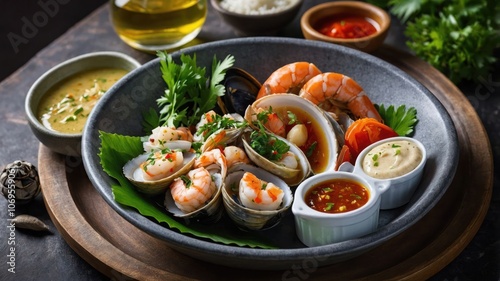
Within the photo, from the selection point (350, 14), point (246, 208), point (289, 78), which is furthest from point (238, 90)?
point (350, 14)

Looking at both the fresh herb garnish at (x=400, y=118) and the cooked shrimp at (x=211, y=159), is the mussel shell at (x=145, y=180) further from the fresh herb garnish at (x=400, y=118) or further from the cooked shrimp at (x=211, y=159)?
the fresh herb garnish at (x=400, y=118)

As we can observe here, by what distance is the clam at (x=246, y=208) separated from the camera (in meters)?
2.51

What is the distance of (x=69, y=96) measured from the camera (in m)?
3.40

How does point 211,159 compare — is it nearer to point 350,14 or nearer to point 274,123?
point 274,123

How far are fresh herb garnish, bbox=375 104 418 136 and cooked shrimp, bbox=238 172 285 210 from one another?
81 cm

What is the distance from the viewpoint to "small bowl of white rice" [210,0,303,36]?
3820 millimetres

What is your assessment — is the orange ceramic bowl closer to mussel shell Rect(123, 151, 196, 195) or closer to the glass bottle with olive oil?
the glass bottle with olive oil

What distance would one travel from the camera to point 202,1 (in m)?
3.79

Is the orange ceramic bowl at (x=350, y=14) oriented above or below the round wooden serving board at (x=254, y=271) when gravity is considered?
above

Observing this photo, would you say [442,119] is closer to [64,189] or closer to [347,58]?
[347,58]

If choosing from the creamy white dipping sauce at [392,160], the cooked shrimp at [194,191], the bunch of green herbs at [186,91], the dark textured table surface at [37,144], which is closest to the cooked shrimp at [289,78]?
the bunch of green herbs at [186,91]

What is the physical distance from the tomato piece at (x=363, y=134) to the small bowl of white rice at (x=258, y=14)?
45.9 inches

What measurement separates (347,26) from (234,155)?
1418 millimetres

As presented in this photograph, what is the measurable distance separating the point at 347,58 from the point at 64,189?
1.56m
